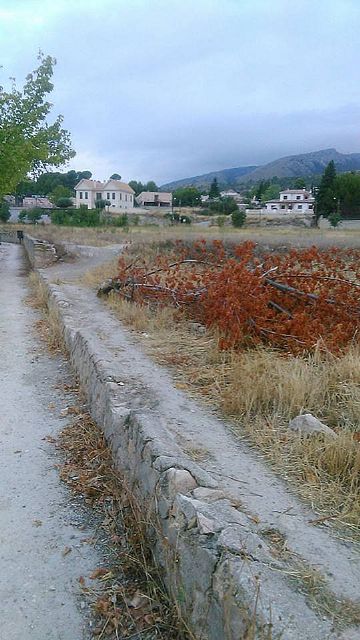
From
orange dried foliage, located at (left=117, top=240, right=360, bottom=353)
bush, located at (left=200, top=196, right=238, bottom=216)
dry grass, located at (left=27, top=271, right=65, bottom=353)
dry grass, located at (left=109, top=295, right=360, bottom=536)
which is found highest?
bush, located at (left=200, top=196, right=238, bottom=216)

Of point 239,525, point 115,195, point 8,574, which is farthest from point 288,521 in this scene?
point 115,195

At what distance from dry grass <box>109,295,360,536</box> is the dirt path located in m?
1.19

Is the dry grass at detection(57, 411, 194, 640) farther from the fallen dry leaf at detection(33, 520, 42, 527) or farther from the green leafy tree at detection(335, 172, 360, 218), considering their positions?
the green leafy tree at detection(335, 172, 360, 218)

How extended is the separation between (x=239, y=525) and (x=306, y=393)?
172cm

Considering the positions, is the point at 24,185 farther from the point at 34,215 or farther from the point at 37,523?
the point at 34,215

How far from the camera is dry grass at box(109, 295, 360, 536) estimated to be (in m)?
2.77

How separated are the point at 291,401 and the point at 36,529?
73.0 inches

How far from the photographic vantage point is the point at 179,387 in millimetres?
4426

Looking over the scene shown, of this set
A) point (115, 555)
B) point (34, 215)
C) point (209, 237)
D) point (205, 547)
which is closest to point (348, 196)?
point (34, 215)

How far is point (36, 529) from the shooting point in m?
3.01

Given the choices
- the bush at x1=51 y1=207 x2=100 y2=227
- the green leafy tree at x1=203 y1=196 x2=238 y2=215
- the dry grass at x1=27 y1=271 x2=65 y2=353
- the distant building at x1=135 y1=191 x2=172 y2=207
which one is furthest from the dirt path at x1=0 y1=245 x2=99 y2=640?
the distant building at x1=135 y1=191 x2=172 y2=207

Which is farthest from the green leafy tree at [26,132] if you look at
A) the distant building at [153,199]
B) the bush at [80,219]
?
the distant building at [153,199]

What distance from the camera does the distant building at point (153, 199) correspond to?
11388 cm

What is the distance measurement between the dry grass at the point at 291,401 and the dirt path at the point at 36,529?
119cm
